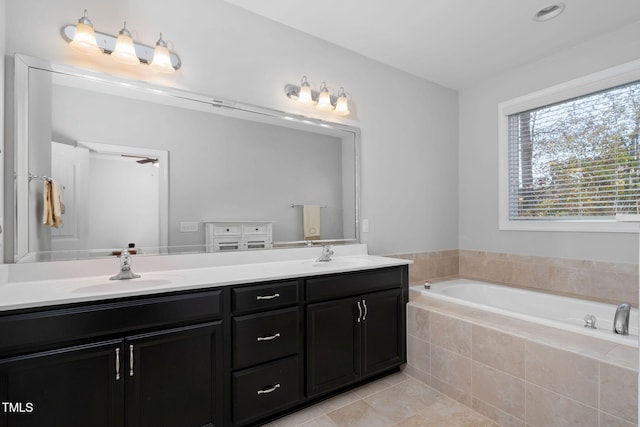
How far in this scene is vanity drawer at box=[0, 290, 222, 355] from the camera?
117cm

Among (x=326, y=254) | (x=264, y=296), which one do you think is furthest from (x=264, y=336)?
(x=326, y=254)

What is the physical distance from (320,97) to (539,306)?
2.46 metres

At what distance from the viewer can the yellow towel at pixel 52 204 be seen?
161 cm

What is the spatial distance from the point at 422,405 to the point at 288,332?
981mm

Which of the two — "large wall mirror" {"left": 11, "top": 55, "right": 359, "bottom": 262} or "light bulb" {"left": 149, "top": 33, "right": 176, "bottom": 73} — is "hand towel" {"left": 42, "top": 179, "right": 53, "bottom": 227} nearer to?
"large wall mirror" {"left": 11, "top": 55, "right": 359, "bottom": 262}

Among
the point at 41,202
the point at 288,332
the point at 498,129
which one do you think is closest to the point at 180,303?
the point at 288,332

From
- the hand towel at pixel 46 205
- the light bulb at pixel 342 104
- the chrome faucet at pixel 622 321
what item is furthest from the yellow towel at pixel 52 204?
the chrome faucet at pixel 622 321

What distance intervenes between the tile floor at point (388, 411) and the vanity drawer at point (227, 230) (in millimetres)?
1135

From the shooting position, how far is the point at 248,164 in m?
2.22

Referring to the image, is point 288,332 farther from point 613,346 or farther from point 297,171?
point 613,346

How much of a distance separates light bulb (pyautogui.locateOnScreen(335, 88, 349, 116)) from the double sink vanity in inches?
49.3

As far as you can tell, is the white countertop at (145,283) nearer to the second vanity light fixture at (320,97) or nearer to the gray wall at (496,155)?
the second vanity light fixture at (320,97)

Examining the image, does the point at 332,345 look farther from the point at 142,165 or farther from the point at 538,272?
the point at 538,272

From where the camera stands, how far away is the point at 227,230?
2096 millimetres
